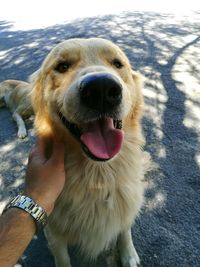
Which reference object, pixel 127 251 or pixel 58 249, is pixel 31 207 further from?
pixel 127 251

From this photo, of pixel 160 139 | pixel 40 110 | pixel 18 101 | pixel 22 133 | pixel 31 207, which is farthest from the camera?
pixel 18 101

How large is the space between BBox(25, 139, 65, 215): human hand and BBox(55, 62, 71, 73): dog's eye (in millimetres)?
693

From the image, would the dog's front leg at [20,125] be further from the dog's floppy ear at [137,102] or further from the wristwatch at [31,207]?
the wristwatch at [31,207]

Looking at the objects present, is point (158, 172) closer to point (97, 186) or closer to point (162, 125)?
point (162, 125)

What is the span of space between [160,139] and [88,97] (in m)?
2.58

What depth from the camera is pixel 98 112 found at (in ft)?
7.05

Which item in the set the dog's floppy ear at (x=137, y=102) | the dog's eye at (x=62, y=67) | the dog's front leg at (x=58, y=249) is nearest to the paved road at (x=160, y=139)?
the dog's front leg at (x=58, y=249)

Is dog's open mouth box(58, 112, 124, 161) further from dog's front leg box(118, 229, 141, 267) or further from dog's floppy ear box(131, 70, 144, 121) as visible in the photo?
dog's front leg box(118, 229, 141, 267)

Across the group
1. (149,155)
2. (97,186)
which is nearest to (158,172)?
(149,155)

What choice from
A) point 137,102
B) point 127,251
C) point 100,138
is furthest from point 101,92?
point 127,251

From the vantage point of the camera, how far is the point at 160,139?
446 cm

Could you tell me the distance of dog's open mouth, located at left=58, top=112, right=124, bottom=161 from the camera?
2.21m

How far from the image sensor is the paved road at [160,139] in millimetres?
3018

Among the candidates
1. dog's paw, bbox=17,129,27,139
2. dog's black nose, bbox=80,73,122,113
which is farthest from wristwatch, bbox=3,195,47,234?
dog's paw, bbox=17,129,27,139
